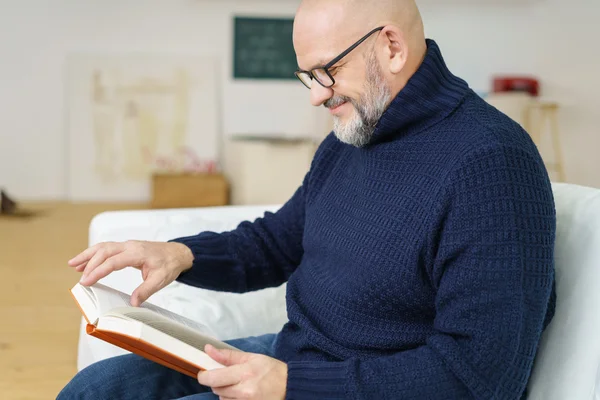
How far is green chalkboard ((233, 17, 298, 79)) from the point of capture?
16.5ft

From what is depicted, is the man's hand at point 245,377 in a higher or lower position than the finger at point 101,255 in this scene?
lower

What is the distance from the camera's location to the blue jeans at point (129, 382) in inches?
47.0

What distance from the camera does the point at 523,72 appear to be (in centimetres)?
517

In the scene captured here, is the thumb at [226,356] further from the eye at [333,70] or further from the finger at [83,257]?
the eye at [333,70]

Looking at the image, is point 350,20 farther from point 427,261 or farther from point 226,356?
point 226,356


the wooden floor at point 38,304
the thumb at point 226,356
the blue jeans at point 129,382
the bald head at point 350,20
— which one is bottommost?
the wooden floor at point 38,304

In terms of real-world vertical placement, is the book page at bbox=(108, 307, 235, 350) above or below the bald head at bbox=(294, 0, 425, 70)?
below

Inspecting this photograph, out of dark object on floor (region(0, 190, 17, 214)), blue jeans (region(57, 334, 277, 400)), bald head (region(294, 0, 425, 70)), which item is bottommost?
dark object on floor (region(0, 190, 17, 214))

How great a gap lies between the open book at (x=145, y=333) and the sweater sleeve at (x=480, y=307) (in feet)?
0.46

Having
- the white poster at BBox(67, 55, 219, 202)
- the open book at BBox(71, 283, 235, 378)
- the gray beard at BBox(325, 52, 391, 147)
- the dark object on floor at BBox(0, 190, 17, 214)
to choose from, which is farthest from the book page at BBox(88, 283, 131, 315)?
the white poster at BBox(67, 55, 219, 202)

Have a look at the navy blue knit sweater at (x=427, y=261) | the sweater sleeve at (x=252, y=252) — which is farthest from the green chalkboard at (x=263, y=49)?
the navy blue knit sweater at (x=427, y=261)

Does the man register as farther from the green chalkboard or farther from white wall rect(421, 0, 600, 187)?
white wall rect(421, 0, 600, 187)

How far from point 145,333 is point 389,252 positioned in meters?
0.37

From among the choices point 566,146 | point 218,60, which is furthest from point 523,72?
point 218,60
